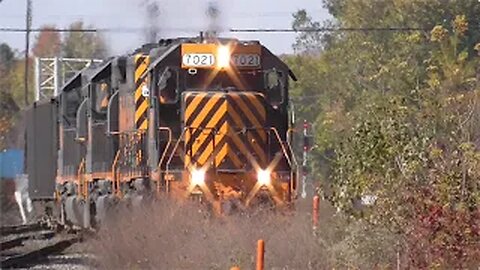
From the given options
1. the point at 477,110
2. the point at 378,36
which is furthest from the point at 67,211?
the point at 378,36

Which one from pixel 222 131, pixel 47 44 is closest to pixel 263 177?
pixel 222 131

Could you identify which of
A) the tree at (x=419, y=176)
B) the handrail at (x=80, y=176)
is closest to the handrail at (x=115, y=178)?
the handrail at (x=80, y=176)

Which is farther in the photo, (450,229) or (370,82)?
(370,82)

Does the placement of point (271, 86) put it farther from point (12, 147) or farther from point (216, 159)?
point (12, 147)

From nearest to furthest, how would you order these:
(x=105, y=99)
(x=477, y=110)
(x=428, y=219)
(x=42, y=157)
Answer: (x=428, y=219)
(x=477, y=110)
(x=105, y=99)
(x=42, y=157)

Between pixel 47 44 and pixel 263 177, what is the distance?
107 ft

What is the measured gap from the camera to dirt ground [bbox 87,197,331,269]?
11.9 metres

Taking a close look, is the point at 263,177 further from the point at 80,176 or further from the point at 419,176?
the point at 80,176

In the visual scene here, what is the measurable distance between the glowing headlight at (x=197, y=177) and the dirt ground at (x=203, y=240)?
23.7 inches

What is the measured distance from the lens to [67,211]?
2059 centimetres

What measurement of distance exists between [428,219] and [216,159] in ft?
15.9

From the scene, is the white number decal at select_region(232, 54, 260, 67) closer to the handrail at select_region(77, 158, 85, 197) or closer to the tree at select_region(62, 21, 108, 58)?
the handrail at select_region(77, 158, 85, 197)

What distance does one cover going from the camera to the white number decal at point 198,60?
15109mm

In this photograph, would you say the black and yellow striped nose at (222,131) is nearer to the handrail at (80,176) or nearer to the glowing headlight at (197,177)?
the glowing headlight at (197,177)
